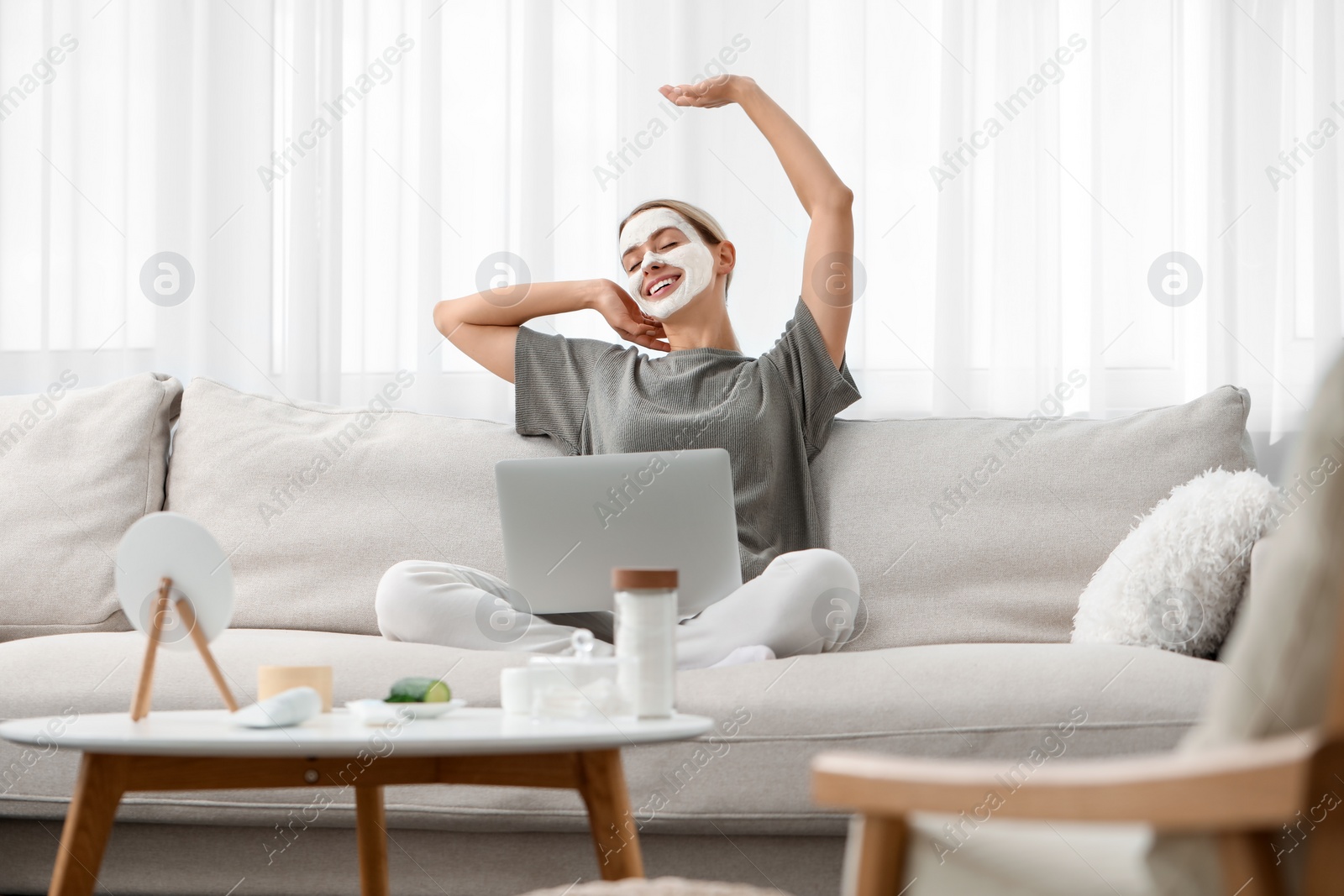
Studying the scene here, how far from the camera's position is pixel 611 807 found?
1.02 metres

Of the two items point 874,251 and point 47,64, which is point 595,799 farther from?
point 47,64

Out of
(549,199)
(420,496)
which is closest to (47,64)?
(549,199)

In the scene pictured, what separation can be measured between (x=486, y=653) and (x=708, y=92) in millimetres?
1270

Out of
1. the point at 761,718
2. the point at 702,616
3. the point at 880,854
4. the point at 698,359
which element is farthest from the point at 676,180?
the point at 880,854

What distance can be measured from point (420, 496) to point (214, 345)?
32.0 inches

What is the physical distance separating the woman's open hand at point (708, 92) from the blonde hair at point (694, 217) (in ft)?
0.67

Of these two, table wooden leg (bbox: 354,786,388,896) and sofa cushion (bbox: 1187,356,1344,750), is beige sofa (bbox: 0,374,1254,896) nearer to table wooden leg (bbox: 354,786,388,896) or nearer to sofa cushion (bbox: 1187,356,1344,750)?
table wooden leg (bbox: 354,786,388,896)

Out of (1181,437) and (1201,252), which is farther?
(1201,252)

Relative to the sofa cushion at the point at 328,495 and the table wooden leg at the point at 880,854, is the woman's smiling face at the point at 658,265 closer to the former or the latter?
the sofa cushion at the point at 328,495

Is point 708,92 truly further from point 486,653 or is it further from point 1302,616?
point 1302,616

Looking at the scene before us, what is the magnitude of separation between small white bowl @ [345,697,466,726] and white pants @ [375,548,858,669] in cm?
59

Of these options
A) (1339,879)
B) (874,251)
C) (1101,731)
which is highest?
(874,251)

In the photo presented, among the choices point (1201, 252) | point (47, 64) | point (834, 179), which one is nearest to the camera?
point (834, 179)

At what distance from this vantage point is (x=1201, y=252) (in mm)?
2418
